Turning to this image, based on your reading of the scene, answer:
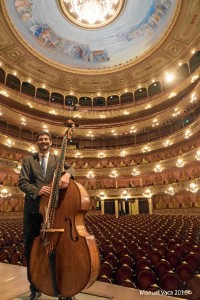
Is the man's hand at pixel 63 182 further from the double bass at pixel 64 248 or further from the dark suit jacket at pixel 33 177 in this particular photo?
the dark suit jacket at pixel 33 177

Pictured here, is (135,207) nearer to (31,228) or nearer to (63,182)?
(31,228)

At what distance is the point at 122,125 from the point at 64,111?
7590 mm

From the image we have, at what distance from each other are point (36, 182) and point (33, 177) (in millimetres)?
71

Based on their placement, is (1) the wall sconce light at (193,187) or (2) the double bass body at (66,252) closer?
(2) the double bass body at (66,252)

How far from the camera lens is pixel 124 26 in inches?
1016

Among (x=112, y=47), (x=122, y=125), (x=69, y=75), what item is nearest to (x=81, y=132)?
(x=122, y=125)

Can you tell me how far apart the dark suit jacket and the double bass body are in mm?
170

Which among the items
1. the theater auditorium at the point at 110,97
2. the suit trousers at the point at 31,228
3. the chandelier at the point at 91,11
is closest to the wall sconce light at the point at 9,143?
the theater auditorium at the point at 110,97

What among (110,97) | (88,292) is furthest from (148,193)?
(88,292)

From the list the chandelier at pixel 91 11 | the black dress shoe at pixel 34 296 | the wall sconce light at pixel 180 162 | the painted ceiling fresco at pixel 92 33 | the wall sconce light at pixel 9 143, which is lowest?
the black dress shoe at pixel 34 296

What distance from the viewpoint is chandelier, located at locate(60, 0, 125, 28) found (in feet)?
80.9

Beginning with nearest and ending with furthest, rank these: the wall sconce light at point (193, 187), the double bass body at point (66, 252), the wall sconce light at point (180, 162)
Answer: the double bass body at point (66, 252) < the wall sconce light at point (193, 187) < the wall sconce light at point (180, 162)

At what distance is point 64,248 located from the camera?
1.84 metres

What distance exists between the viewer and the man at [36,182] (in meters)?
2.04
